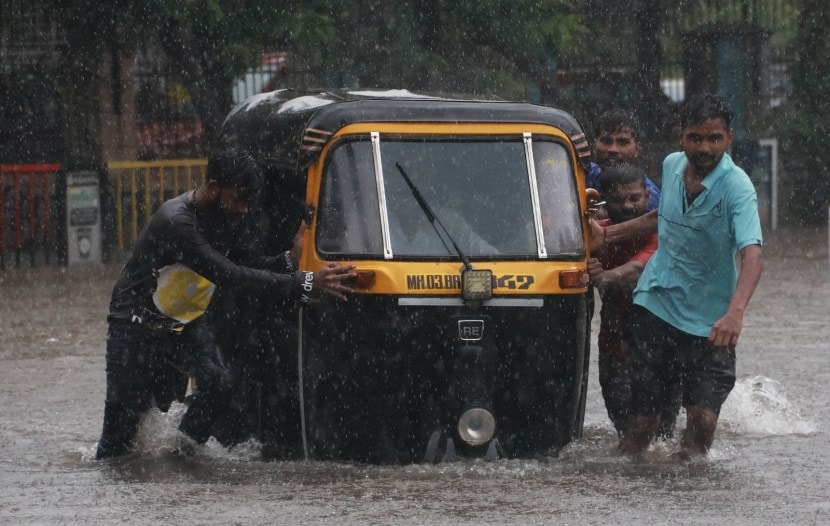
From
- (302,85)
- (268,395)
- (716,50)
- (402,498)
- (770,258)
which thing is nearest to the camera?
(402,498)

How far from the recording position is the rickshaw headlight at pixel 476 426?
743 cm

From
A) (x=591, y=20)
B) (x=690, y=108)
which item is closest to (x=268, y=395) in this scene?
(x=690, y=108)

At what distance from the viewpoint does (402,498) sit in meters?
6.86

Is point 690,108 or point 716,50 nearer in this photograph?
point 690,108

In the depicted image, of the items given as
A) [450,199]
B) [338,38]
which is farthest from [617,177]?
[338,38]

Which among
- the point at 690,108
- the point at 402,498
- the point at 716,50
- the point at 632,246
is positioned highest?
the point at 716,50

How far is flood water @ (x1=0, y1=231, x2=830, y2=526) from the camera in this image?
6570 mm

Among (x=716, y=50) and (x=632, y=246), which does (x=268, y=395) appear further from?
(x=716, y=50)

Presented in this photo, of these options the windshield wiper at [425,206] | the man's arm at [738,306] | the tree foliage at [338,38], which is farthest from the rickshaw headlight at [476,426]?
the tree foliage at [338,38]

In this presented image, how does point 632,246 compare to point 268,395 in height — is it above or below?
above

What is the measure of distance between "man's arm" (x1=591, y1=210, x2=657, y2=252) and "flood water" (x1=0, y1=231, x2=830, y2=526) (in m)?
1.02

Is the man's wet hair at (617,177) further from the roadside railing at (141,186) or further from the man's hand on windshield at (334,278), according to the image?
the roadside railing at (141,186)

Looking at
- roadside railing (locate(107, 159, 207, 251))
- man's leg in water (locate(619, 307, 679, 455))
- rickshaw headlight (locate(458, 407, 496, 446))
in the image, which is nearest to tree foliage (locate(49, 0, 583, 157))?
roadside railing (locate(107, 159, 207, 251))

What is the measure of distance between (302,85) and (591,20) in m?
3.95
